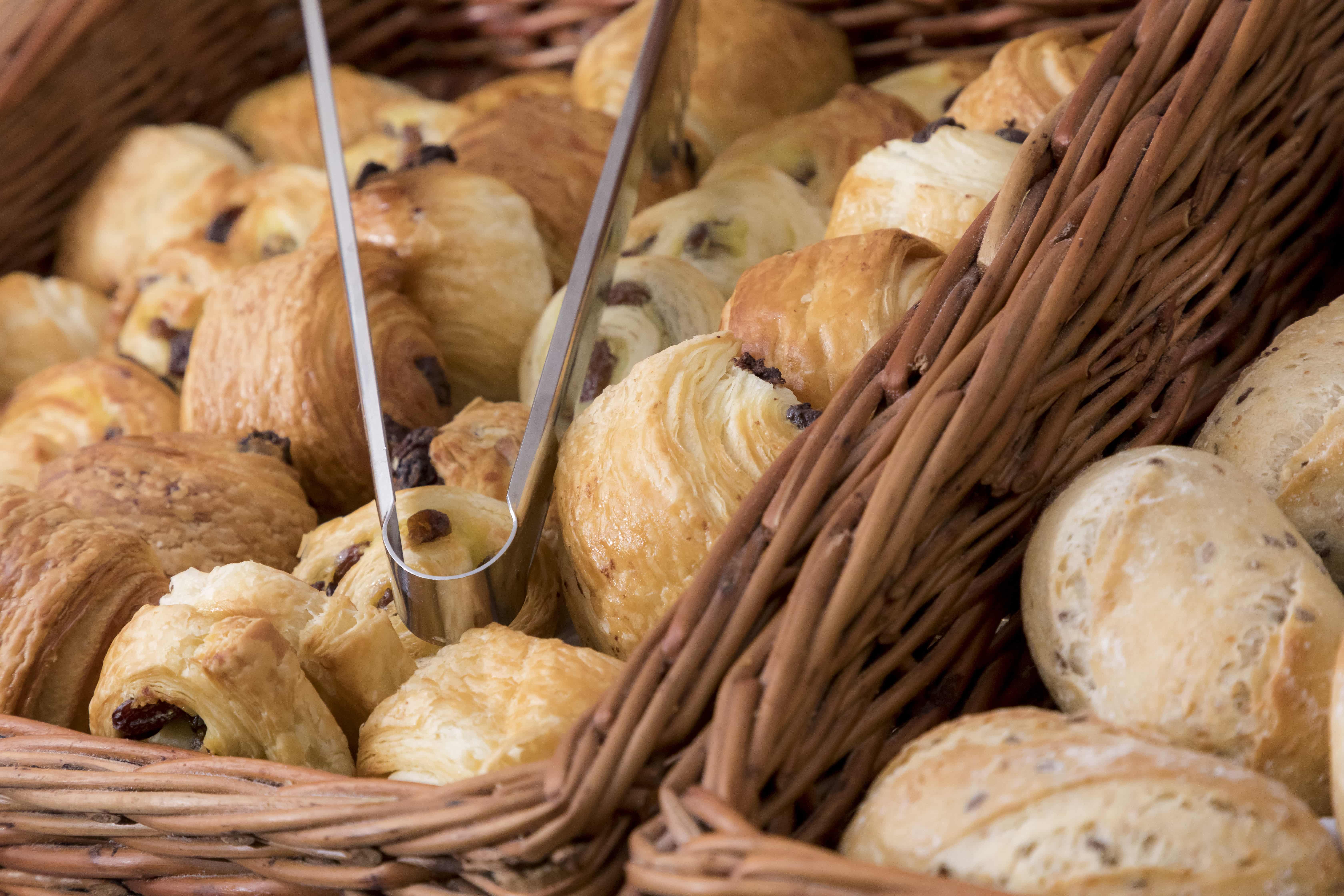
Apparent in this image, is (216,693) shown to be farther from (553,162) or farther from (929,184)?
(553,162)

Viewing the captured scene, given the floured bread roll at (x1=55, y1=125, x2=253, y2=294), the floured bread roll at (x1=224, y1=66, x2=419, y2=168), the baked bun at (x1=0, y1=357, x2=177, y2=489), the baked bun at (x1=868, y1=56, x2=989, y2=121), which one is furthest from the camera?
the floured bread roll at (x1=224, y1=66, x2=419, y2=168)

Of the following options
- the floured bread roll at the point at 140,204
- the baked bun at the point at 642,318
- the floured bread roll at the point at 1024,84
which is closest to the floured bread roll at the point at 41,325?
the floured bread roll at the point at 140,204

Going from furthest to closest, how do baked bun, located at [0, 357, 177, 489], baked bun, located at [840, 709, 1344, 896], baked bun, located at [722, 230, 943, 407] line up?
baked bun, located at [0, 357, 177, 489], baked bun, located at [722, 230, 943, 407], baked bun, located at [840, 709, 1344, 896]

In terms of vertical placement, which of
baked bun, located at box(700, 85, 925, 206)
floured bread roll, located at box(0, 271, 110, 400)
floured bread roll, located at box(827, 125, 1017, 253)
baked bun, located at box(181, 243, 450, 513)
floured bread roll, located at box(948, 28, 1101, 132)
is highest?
floured bread roll, located at box(948, 28, 1101, 132)

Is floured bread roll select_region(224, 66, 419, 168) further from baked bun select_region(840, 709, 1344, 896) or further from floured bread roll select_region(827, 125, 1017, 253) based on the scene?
baked bun select_region(840, 709, 1344, 896)

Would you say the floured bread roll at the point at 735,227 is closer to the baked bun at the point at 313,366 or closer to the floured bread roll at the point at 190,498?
the baked bun at the point at 313,366

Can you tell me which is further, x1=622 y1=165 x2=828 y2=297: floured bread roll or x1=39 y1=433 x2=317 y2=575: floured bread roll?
x1=622 y1=165 x2=828 y2=297: floured bread roll

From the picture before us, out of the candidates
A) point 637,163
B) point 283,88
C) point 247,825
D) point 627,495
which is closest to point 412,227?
point 637,163

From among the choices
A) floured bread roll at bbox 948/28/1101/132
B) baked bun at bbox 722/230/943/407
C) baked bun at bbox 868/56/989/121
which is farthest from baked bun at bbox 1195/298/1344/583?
baked bun at bbox 868/56/989/121
